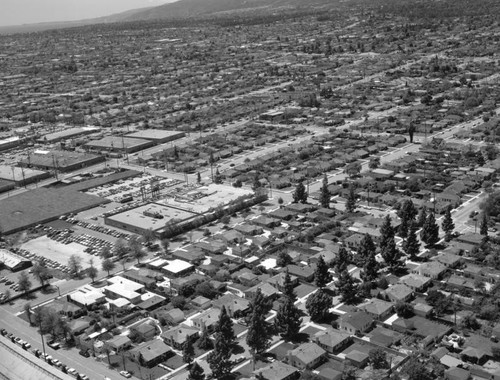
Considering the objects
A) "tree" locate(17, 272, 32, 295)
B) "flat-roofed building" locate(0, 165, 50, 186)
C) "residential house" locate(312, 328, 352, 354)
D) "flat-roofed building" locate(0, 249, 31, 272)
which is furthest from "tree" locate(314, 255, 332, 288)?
"flat-roofed building" locate(0, 165, 50, 186)

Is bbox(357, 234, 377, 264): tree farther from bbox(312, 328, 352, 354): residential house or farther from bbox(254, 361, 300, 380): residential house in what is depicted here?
bbox(254, 361, 300, 380): residential house

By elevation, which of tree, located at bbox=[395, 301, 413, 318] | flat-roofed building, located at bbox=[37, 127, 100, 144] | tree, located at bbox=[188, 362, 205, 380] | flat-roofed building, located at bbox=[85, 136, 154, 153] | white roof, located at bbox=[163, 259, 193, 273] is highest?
tree, located at bbox=[188, 362, 205, 380]

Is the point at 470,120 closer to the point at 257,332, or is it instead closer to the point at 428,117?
the point at 428,117

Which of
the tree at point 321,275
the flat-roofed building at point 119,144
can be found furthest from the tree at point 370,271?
the flat-roofed building at point 119,144

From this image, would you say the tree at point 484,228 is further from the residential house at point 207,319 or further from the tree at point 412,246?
the residential house at point 207,319

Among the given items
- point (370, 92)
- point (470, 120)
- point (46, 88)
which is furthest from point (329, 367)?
point (46, 88)
